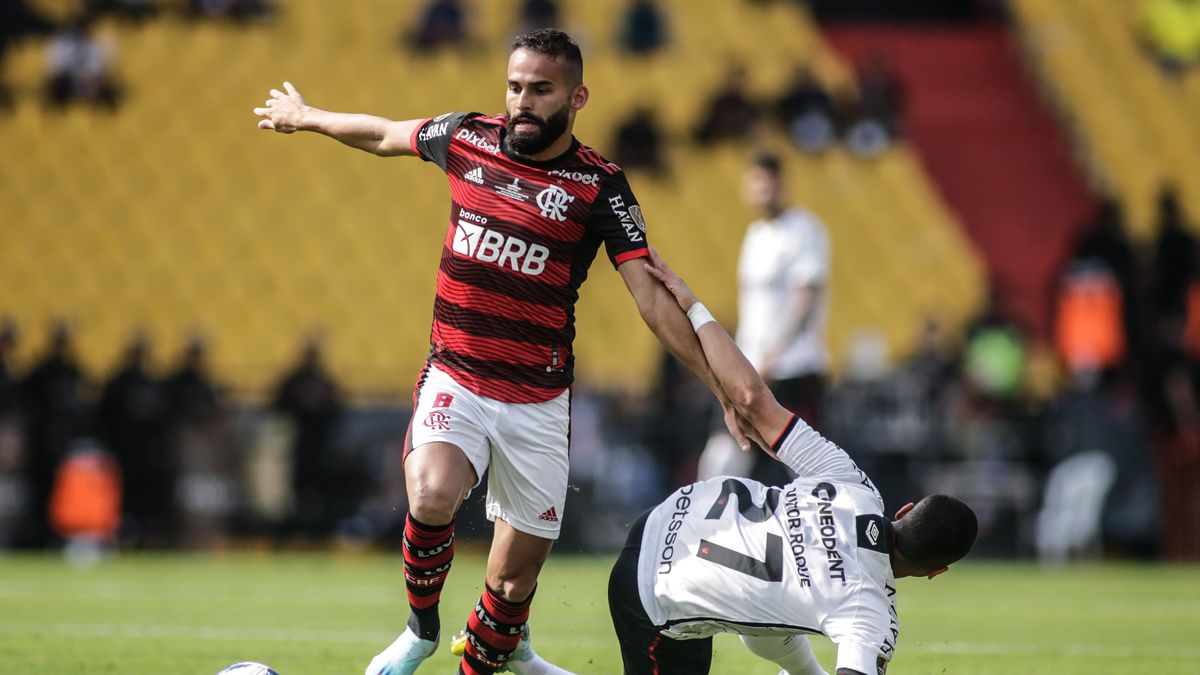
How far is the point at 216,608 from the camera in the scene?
9758 mm

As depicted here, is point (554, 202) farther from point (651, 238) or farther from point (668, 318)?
point (651, 238)

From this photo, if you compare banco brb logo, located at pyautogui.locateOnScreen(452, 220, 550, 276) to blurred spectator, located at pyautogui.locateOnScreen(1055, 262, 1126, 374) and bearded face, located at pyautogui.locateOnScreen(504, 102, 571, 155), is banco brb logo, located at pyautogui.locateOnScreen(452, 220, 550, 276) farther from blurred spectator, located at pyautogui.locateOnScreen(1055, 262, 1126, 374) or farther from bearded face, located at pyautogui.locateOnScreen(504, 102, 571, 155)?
blurred spectator, located at pyautogui.locateOnScreen(1055, 262, 1126, 374)

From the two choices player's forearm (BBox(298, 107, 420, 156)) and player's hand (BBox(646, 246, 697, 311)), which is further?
player's forearm (BBox(298, 107, 420, 156))

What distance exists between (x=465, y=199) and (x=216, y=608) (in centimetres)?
495

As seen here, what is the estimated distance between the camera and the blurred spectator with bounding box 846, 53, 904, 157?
21.7m

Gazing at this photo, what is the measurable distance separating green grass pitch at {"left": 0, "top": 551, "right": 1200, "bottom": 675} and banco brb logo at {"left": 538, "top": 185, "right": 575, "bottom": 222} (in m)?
1.77

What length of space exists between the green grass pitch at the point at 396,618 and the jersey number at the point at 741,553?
1.51 metres

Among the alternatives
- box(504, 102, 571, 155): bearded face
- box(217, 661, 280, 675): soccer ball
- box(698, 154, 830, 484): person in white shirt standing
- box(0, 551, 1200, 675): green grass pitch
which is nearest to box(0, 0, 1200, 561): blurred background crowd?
box(0, 551, 1200, 675): green grass pitch

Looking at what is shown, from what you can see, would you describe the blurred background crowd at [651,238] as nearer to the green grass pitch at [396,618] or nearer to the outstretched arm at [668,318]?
the green grass pitch at [396,618]

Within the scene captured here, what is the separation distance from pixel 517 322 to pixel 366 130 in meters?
0.95

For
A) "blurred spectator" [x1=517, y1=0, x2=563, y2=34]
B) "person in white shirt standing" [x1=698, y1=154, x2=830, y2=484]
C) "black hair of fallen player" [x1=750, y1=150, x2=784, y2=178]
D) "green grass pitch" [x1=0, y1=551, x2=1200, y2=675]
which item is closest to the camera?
"green grass pitch" [x1=0, y1=551, x2=1200, y2=675]

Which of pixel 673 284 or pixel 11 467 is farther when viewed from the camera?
pixel 11 467

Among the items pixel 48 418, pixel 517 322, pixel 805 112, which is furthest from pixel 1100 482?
pixel 517 322

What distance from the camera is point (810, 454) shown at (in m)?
5.23
